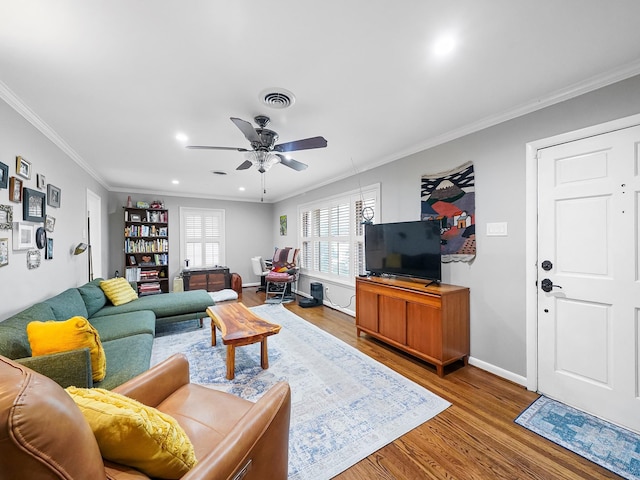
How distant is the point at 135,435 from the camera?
30.9 inches

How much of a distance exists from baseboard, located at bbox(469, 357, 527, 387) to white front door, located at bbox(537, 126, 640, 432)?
0.14 metres

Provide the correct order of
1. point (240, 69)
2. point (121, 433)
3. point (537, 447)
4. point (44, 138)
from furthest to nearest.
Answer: point (44, 138), point (240, 69), point (537, 447), point (121, 433)

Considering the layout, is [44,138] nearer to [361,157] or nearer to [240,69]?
[240,69]

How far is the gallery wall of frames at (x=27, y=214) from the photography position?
6.75 feet

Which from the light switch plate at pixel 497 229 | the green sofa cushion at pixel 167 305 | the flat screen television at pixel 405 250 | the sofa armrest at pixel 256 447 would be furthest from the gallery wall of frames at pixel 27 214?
the light switch plate at pixel 497 229

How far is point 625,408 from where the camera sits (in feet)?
6.06

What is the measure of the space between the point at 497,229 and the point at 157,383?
114 inches

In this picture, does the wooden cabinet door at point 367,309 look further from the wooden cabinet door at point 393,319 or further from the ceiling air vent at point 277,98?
the ceiling air vent at point 277,98

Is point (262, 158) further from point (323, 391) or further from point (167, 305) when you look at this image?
point (167, 305)

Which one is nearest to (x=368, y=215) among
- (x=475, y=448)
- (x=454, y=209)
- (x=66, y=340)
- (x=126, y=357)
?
(x=454, y=209)

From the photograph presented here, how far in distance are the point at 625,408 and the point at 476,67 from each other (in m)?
2.54

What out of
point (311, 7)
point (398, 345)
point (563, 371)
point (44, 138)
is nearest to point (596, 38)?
point (311, 7)

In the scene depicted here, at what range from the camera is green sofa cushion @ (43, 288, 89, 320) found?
231cm

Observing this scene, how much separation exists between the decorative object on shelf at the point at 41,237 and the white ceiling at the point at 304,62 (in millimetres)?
1004
